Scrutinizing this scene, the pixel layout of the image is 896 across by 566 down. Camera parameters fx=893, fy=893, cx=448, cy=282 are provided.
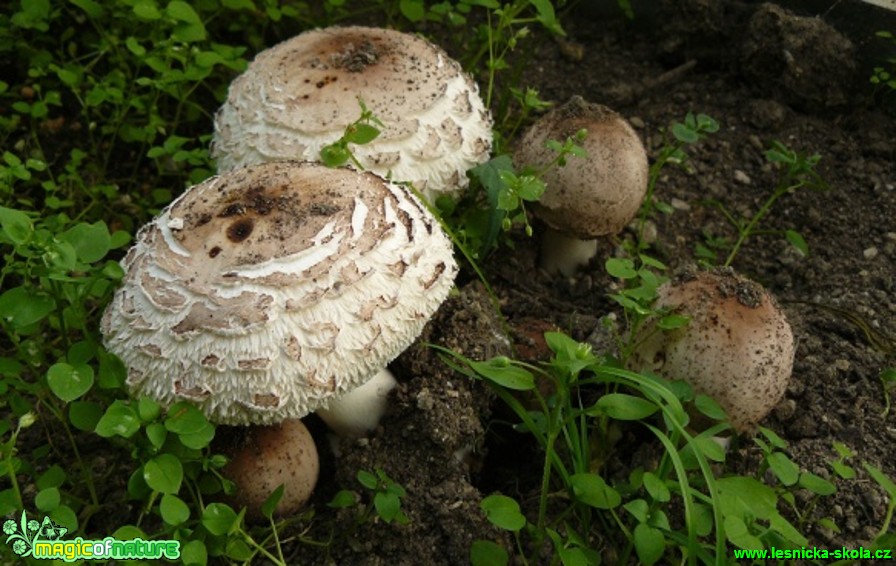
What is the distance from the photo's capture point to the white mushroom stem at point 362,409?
8.35 ft

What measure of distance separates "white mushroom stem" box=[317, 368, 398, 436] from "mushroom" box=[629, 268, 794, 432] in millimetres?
740

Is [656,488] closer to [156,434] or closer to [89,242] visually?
[156,434]

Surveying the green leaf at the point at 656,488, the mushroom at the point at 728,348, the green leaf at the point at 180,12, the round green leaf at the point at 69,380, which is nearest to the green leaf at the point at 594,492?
Answer: the green leaf at the point at 656,488

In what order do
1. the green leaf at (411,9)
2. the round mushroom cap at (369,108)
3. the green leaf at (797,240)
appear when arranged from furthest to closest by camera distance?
the green leaf at (411,9) < the green leaf at (797,240) < the round mushroom cap at (369,108)

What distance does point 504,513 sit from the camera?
2.06m

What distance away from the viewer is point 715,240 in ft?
10.6

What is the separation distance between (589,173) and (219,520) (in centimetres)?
145

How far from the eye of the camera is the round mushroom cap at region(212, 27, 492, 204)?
2648 millimetres

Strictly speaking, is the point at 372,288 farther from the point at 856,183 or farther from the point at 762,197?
the point at 856,183

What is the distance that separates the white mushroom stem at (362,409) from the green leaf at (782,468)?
41.4 inches

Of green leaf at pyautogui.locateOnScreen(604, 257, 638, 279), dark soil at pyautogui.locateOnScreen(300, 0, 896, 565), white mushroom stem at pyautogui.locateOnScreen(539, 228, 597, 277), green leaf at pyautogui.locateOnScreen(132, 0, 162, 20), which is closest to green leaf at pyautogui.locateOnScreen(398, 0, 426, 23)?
dark soil at pyautogui.locateOnScreen(300, 0, 896, 565)

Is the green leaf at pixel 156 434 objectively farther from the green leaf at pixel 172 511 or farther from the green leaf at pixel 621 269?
the green leaf at pixel 621 269

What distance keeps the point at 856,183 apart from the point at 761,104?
0.51 metres

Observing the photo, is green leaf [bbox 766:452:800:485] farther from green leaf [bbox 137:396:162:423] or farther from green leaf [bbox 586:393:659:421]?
green leaf [bbox 137:396:162:423]
